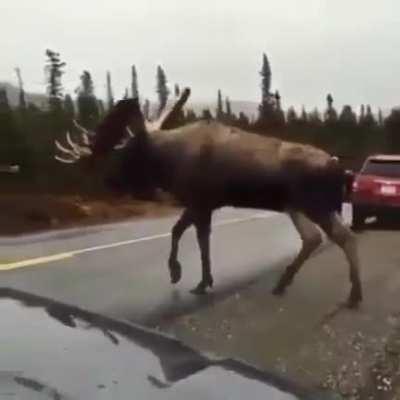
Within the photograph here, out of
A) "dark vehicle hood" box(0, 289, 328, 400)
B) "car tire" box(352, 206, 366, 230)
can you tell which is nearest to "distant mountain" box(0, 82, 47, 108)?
"car tire" box(352, 206, 366, 230)

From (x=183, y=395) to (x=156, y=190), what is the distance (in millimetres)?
2368

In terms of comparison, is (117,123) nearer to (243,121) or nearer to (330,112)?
(243,121)

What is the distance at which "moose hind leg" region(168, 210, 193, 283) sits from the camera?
4.65m

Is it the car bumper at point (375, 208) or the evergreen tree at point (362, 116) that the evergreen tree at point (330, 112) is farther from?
the car bumper at point (375, 208)

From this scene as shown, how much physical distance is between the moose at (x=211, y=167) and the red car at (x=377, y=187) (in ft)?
0.27

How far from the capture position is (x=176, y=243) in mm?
4773

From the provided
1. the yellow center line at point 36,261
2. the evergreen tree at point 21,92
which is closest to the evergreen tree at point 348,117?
the evergreen tree at point 21,92

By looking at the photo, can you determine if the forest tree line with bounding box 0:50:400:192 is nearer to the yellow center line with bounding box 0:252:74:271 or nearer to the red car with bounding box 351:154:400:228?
the red car with bounding box 351:154:400:228

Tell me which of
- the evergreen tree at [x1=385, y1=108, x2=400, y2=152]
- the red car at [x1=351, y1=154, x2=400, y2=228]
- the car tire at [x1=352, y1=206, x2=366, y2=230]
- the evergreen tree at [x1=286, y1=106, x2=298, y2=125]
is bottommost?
the car tire at [x1=352, y1=206, x2=366, y2=230]

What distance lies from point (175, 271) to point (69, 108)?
89 cm

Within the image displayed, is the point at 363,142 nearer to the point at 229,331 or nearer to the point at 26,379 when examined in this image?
the point at 229,331

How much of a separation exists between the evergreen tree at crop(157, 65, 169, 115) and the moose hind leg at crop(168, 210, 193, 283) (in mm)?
485

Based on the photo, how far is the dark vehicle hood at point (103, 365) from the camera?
86.3 inches

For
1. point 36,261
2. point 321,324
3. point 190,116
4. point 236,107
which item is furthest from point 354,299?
point 36,261
